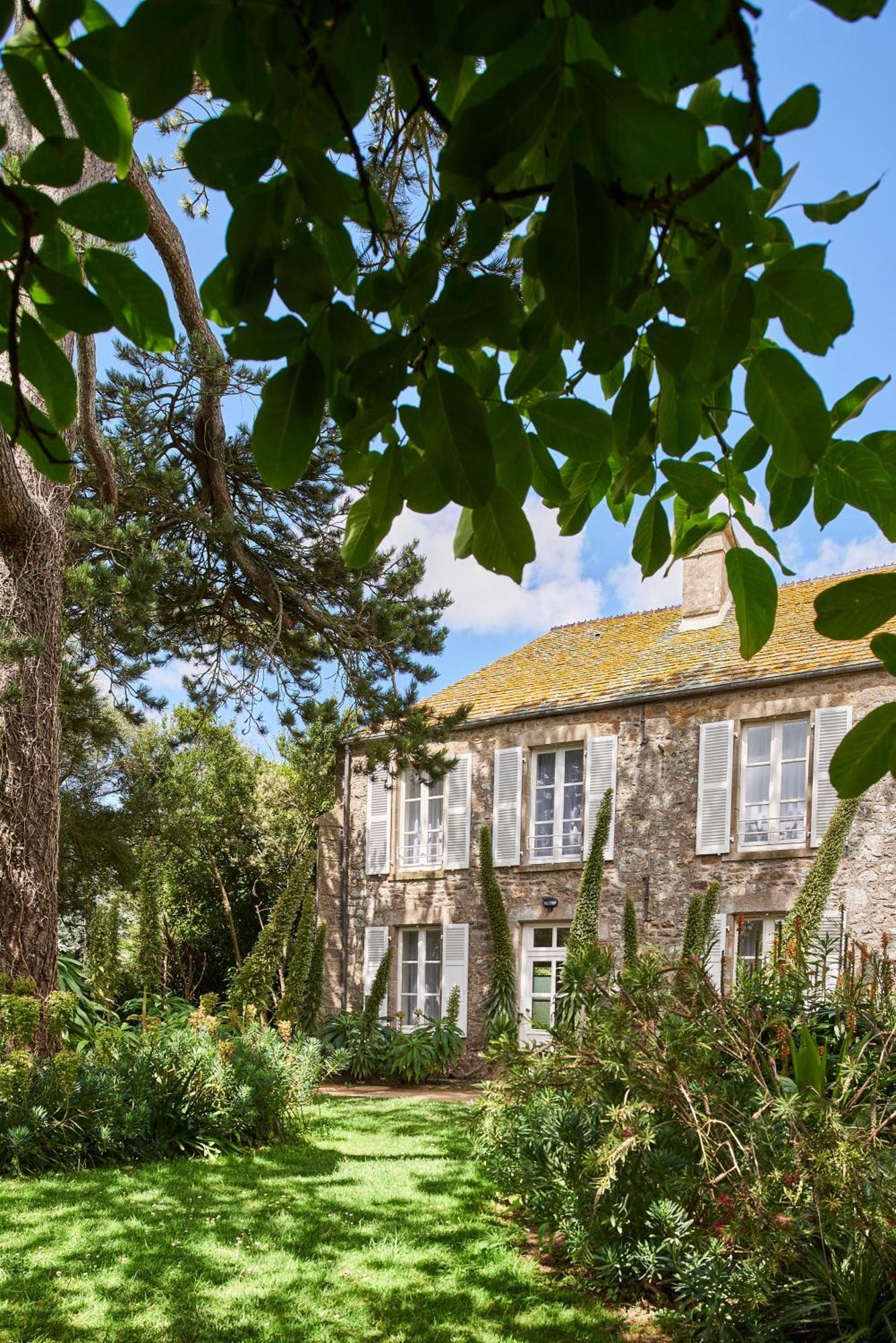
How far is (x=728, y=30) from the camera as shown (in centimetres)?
88

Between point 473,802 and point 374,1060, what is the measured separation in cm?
401

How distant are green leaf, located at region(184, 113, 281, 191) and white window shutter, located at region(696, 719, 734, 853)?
544 inches

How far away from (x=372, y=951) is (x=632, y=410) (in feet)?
54.4

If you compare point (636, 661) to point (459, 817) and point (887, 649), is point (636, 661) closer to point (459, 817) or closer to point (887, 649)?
point (459, 817)

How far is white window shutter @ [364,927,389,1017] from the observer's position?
17.0 m

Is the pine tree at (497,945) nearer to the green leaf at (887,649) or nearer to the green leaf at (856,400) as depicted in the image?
the green leaf at (856,400)

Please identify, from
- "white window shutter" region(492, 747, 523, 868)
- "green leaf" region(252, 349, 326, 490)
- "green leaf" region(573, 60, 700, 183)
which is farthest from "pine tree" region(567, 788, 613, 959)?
"green leaf" region(573, 60, 700, 183)

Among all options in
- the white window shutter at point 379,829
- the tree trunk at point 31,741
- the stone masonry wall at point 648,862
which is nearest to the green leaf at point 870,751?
the tree trunk at point 31,741

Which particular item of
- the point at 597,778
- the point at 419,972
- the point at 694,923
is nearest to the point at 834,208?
the point at 694,923

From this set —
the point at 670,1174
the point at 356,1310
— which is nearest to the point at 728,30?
the point at 670,1174

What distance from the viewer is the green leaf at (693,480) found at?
5.23 feet

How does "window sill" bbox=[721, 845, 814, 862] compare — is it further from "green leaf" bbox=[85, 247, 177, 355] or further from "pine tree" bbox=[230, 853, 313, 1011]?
"green leaf" bbox=[85, 247, 177, 355]

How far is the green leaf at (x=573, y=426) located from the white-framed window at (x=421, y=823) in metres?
15.7

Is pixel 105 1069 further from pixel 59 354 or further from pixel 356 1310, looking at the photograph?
pixel 59 354
